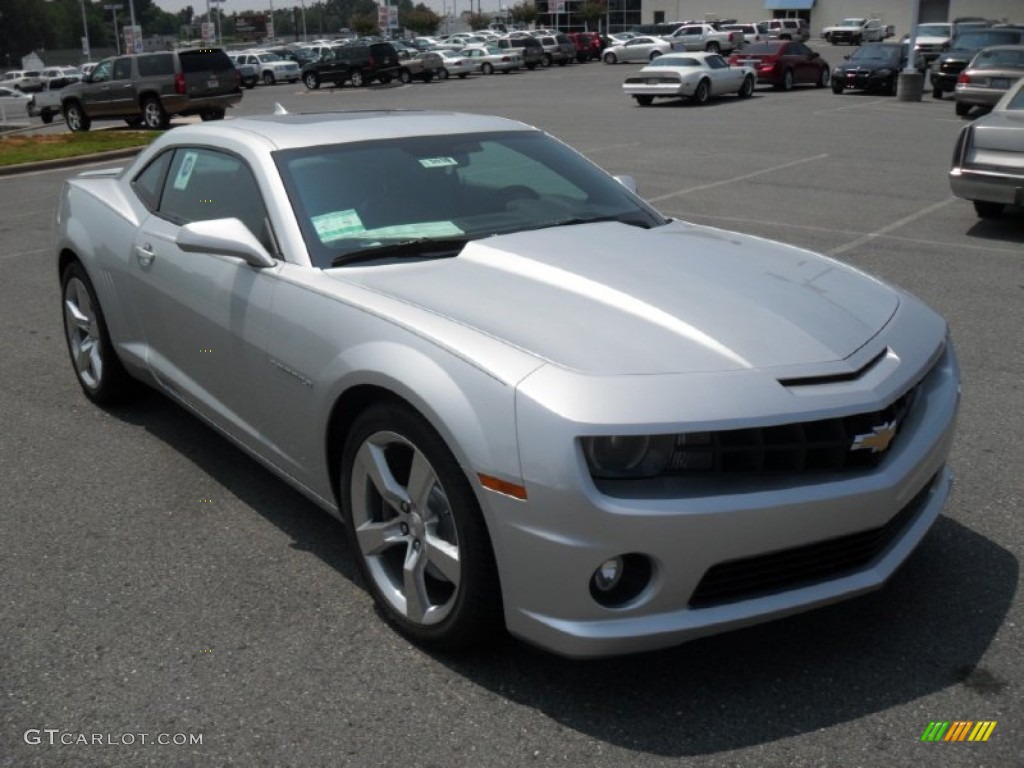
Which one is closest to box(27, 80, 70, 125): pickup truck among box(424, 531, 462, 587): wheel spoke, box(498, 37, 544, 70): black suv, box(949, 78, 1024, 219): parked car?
box(498, 37, 544, 70): black suv

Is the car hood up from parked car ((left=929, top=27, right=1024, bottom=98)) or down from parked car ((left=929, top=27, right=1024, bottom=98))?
up

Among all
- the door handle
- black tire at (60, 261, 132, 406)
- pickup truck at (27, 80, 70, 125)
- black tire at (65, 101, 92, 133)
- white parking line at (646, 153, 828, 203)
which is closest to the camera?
the door handle

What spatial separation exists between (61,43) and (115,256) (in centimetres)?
15713

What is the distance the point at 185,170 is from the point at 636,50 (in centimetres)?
5485

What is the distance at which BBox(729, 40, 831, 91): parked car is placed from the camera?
35219 millimetres

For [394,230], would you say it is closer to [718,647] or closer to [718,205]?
[718,647]

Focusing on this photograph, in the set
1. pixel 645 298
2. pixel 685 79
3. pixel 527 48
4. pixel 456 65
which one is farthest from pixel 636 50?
pixel 645 298

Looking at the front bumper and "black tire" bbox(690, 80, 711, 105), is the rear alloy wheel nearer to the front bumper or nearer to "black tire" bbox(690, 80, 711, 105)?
the front bumper

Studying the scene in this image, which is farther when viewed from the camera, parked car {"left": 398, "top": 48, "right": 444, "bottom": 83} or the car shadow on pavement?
parked car {"left": 398, "top": 48, "right": 444, "bottom": 83}

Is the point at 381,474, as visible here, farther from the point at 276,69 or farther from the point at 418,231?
the point at 276,69

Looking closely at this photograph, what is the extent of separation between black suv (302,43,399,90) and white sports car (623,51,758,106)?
17.6 m

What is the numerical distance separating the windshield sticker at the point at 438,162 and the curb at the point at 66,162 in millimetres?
14820

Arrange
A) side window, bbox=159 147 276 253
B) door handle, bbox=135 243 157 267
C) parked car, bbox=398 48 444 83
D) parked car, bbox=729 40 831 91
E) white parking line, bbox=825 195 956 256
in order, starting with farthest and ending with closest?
parked car, bbox=398 48 444 83 < parked car, bbox=729 40 831 91 < white parking line, bbox=825 195 956 256 < door handle, bbox=135 243 157 267 < side window, bbox=159 147 276 253

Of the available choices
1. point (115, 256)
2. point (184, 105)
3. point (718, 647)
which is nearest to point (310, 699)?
point (718, 647)
